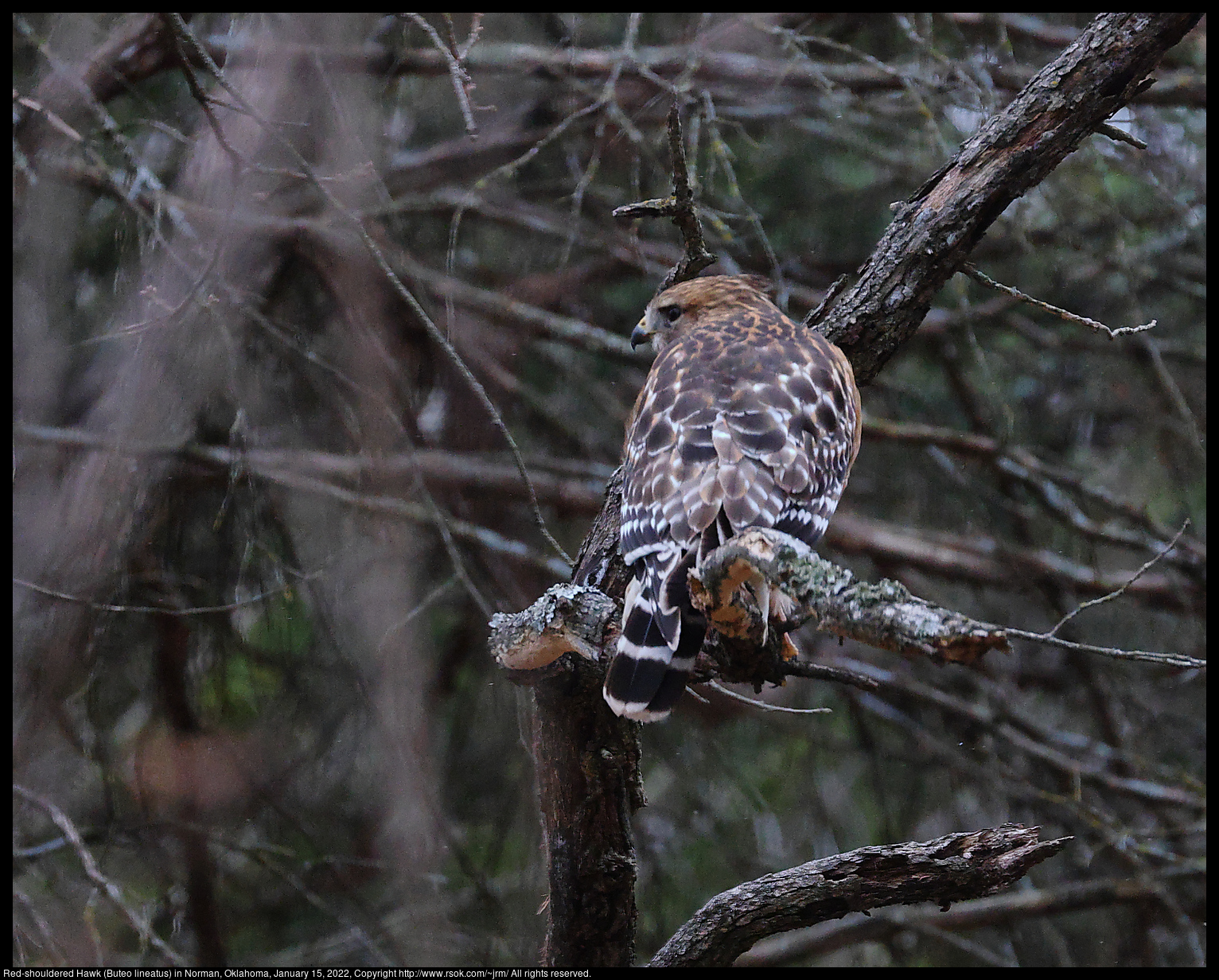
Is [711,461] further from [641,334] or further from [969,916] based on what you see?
[969,916]

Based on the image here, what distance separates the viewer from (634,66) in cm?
378

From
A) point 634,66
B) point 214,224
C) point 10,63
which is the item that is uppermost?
point 634,66

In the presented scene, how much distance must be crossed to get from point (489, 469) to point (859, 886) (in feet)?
→ 8.21

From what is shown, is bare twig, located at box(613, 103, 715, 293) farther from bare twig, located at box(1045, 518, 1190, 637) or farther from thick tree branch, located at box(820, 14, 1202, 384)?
bare twig, located at box(1045, 518, 1190, 637)

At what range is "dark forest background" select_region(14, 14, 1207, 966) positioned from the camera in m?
2.67

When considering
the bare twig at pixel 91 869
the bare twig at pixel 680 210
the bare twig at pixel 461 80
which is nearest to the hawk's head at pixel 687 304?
the bare twig at pixel 680 210

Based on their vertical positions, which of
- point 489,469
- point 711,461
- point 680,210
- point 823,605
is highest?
point 489,469

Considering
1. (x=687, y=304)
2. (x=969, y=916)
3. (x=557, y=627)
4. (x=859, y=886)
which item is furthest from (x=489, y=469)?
(x=969, y=916)

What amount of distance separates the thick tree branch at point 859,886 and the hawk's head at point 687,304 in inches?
62.6

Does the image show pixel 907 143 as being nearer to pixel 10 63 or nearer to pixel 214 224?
pixel 214 224

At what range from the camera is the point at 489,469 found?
13.8 ft
